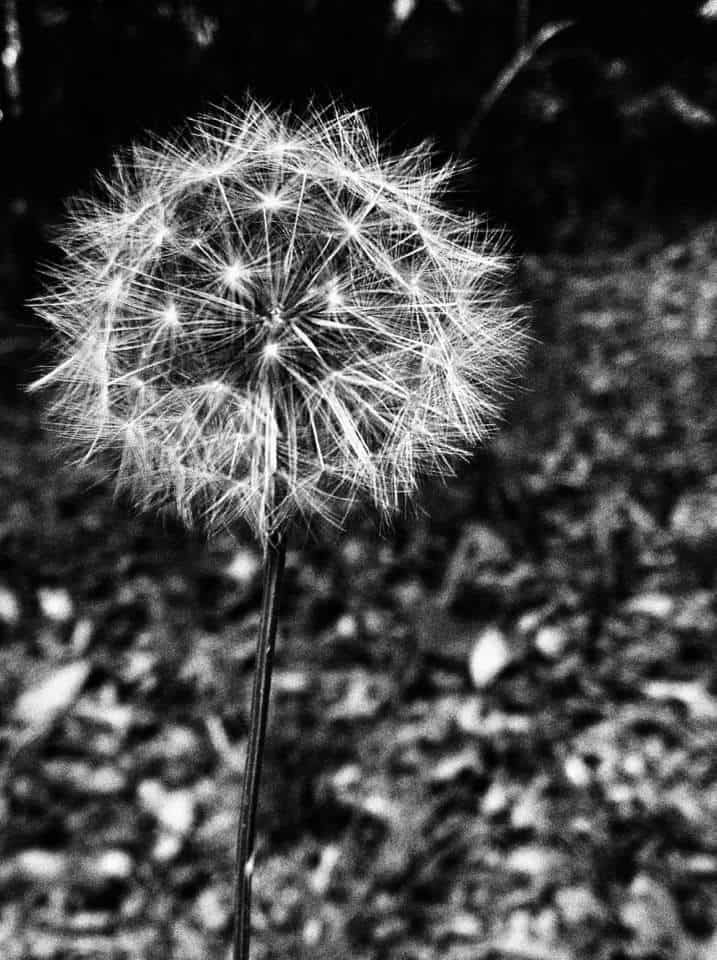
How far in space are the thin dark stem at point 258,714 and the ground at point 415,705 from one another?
39.9 inches

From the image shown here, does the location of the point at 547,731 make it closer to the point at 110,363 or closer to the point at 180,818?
the point at 180,818

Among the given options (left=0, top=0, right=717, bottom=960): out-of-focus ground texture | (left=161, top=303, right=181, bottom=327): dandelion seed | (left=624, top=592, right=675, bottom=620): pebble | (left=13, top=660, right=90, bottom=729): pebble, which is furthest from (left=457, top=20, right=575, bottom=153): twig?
(left=13, top=660, right=90, bottom=729): pebble

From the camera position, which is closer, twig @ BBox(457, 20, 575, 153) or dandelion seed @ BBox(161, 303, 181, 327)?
dandelion seed @ BBox(161, 303, 181, 327)

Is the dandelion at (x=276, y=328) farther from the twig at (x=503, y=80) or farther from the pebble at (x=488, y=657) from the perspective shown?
the twig at (x=503, y=80)

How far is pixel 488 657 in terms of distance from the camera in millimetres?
2064

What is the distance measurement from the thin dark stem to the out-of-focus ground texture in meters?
1.02

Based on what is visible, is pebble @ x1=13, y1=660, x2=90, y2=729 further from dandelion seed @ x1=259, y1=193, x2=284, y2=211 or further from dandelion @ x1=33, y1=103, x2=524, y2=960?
dandelion seed @ x1=259, y1=193, x2=284, y2=211

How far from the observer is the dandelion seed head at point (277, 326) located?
1019 mm

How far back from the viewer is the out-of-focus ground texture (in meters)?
1.74

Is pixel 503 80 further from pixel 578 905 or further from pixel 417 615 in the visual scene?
pixel 578 905

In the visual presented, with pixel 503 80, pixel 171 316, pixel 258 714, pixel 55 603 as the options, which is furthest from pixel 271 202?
pixel 503 80

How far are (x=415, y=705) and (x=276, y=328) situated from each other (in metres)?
1.31

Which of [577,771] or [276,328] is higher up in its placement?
[276,328]

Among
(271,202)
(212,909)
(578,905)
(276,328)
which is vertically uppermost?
(271,202)
